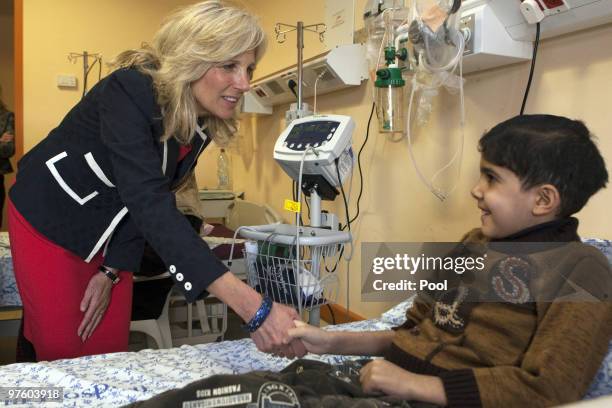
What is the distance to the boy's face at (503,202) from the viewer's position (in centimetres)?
101

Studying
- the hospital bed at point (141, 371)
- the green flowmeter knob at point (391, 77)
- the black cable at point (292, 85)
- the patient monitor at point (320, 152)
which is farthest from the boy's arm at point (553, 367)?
the black cable at point (292, 85)

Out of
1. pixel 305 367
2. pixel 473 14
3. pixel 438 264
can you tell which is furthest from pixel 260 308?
pixel 473 14

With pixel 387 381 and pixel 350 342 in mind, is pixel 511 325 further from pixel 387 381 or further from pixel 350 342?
pixel 350 342

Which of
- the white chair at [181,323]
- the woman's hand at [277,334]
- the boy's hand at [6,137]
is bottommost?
the white chair at [181,323]

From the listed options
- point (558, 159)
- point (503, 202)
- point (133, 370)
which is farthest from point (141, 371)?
point (558, 159)

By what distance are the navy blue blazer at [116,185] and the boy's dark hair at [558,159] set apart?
63cm

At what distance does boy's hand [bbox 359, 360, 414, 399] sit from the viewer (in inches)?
36.1

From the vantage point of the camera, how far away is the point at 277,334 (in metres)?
1.08

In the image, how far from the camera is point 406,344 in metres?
1.10

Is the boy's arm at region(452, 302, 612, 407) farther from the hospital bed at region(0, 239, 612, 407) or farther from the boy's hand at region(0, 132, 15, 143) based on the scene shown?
the boy's hand at region(0, 132, 15, 143)

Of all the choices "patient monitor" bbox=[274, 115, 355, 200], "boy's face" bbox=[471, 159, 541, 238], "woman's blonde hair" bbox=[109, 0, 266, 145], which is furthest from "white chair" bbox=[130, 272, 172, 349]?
"boy's face" bbox=[471, 159, 541, 238]

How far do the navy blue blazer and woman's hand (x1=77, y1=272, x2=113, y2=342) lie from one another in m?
0.05

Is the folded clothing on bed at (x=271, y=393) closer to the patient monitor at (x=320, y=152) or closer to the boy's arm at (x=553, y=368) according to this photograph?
the boy's arm at (x=553, y=368)

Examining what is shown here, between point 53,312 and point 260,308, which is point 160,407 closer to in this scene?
point 260,308
